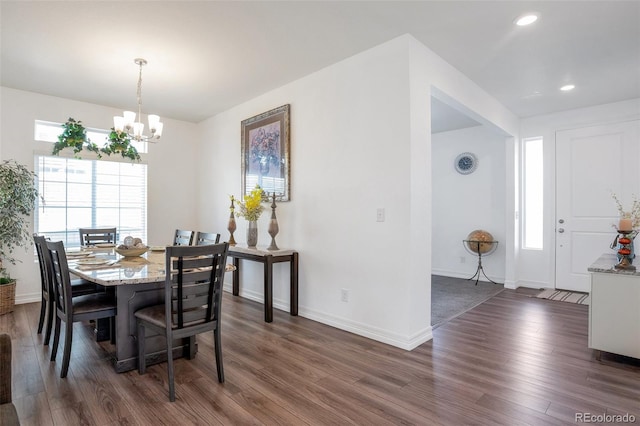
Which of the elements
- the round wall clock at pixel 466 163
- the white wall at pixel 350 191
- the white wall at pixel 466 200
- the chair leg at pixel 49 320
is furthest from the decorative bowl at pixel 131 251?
the round wall clock at pixel 466 163

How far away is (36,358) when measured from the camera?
2.65 m

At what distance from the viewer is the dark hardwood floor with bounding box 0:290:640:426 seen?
1953 millimetres

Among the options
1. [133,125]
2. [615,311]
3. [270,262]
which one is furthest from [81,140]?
[615,311]

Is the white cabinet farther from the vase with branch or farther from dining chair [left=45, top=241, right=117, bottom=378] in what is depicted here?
dining chair [left=45, top=241, right=117, bottom=378]

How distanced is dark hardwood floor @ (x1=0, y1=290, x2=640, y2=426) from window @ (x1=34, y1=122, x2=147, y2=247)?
1.78 meters

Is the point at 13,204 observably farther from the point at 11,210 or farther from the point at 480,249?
the point at 480,249

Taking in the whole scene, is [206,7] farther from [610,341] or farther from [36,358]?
[610,341]

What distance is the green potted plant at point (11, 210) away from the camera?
149 inches

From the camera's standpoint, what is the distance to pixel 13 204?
3859 millimetres

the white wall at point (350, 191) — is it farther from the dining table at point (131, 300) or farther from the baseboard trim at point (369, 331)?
the dining table at point (131, 300)

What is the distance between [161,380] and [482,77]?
4.20m

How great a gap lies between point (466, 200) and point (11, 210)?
6474 millimetres

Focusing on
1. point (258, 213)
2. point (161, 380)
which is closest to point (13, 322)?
point (161, 380)

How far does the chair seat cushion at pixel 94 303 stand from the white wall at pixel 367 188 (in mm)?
1906
